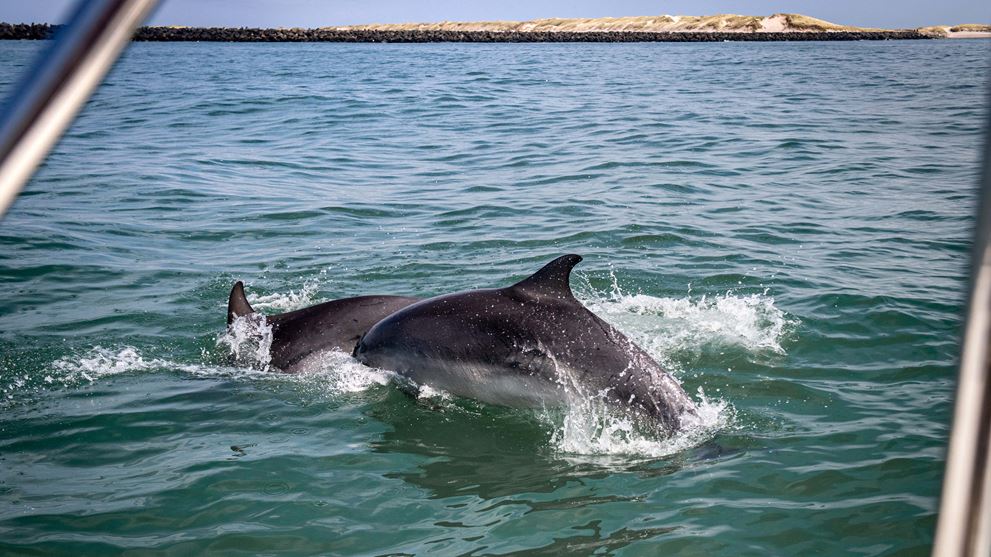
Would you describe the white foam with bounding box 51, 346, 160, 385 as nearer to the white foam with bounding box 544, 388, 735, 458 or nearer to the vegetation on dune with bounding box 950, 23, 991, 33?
the white foam with bounding box 544, 388, 735, 458

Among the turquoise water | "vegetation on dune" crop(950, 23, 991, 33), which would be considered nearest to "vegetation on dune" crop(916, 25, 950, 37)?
"vegetation on dune" crop(950, 23, 991, 33)

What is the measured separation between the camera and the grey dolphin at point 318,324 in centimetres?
717

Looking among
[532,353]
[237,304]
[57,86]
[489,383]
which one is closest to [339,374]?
[237,304]

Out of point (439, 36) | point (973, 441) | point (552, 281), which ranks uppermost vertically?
point (439, 36)

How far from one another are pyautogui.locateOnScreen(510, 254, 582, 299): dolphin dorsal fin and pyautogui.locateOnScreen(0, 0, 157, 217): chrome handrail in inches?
193

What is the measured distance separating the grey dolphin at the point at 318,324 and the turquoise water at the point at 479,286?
0.26 metres

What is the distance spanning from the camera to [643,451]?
561 cm

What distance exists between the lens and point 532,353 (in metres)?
5.93

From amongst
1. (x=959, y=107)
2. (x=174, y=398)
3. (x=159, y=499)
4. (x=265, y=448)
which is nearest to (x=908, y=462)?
(x=265, y=448)

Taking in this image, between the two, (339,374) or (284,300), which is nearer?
(339,374)

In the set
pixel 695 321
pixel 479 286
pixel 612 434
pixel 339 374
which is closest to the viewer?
pixel 612 434

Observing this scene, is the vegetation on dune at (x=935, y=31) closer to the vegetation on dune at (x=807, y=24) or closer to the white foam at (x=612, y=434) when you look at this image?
the vegetation on dune at (x=807, y=24)

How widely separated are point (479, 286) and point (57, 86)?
28.4 ft

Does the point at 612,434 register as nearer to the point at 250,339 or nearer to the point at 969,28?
the point at 250,339
